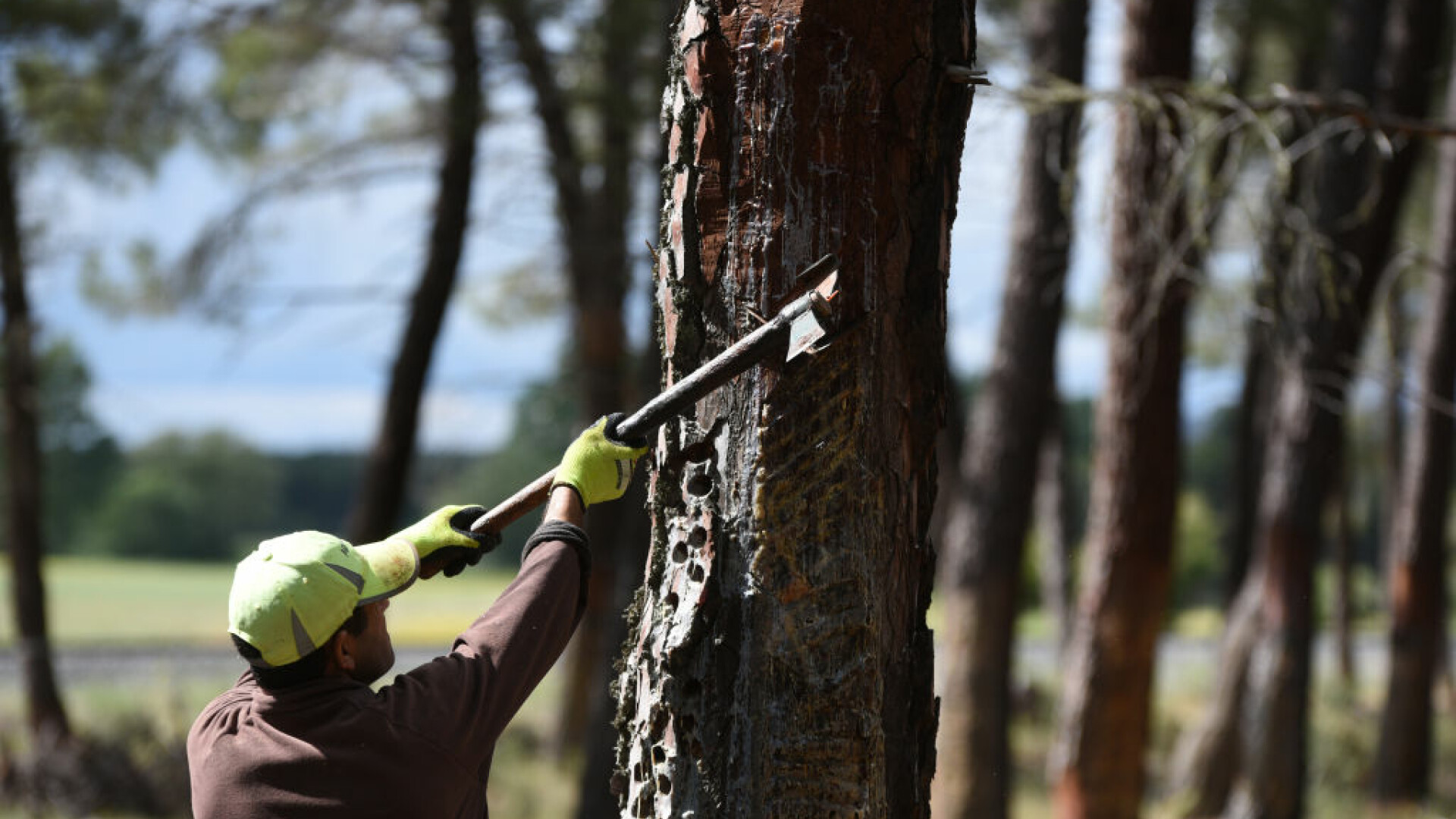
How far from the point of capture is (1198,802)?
10.3 m

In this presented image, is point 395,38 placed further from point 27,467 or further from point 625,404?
point 27,467

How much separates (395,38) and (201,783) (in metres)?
8.91

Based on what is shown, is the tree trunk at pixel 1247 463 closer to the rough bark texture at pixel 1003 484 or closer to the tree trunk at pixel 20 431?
the rough bark texture at pixel 1003 484

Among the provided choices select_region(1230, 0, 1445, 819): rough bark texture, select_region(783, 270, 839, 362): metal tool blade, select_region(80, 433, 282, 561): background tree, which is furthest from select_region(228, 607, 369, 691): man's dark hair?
select_region(80, 433, 282, 561): background tree

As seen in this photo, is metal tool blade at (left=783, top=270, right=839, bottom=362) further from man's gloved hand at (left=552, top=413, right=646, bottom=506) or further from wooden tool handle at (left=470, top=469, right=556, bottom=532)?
wooden tool handle at (left=470, top=469, right=556, bottom=532)

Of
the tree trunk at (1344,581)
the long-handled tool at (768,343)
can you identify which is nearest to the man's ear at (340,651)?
the long-handled tool at (768,343)

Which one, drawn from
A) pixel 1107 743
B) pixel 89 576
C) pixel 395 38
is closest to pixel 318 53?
pixel 395 38

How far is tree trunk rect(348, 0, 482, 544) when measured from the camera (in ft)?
29.2

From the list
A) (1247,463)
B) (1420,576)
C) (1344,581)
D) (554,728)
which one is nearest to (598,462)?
(1420,576)

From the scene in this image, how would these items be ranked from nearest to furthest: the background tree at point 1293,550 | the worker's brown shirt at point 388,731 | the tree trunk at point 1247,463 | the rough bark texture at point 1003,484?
the worker's brown shirt at point 388,731, the rough bark texture at point 1003,484, the background tree at point 1293,550, the tree trunk at point 1247,463

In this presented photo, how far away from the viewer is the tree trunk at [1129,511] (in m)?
6.64

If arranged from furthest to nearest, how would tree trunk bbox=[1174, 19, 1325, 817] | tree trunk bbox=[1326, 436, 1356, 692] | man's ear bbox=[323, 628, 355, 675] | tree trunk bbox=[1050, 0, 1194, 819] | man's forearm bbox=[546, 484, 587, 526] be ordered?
tree trunk bbox=[1326, 436, 1356, 692]
tree trunk bbox=[1050, 0, 1194, 819]
tree trunk bbox=[1174, 19, 1325, 817]
man's forearm bbox=[546, 484, 587, 526]
man's ear bbox=[323, 628, 355, 675]

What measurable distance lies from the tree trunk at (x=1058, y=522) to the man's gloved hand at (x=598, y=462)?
12707 mm

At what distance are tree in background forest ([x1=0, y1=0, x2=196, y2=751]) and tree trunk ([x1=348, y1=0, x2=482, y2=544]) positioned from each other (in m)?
2.70
